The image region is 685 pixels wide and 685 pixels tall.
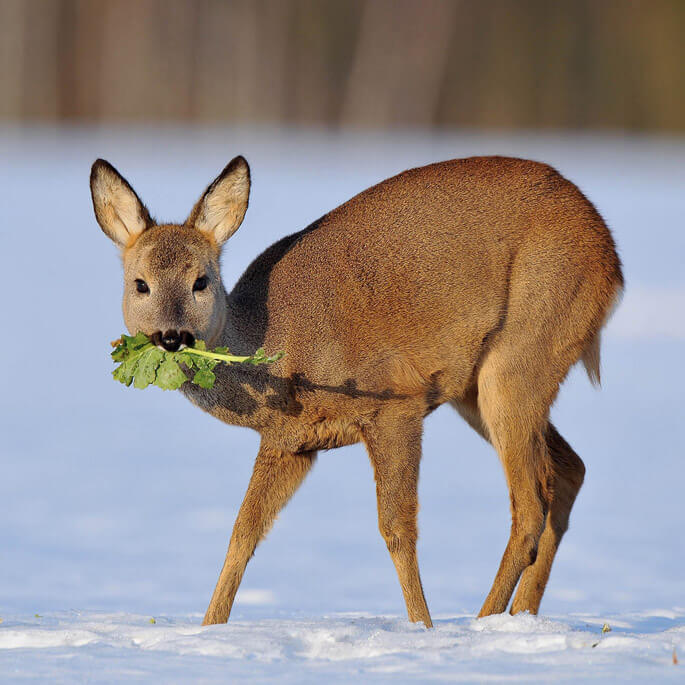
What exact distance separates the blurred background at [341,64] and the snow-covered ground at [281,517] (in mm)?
5708

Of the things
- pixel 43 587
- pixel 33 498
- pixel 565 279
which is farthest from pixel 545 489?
pixel 33 498

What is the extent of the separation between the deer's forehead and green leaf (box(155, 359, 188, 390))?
0.56 meters

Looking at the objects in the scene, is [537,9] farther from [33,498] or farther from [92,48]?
[33,498]

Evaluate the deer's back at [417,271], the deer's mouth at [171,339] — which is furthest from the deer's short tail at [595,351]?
the deer's mouth at [171,339]

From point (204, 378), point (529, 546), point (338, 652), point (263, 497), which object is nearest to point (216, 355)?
point (204, 378)

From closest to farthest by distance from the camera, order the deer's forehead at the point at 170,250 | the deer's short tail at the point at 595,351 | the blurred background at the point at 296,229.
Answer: the deer's forehead at the point at 170,250
the deer's short tail at the point at 595,351
the blurred background at the point at 296,229

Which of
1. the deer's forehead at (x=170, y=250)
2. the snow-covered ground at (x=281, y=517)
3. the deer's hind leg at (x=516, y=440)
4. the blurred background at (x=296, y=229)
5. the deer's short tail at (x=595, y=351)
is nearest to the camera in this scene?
the snow-covered ground at (x=281, y=517)

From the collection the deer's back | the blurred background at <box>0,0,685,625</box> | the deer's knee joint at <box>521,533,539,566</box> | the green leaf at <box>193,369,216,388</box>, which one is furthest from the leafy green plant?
the deer's knee joint at <box>521,533,539,566</box>

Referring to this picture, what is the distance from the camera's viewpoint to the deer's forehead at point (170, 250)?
257 inches

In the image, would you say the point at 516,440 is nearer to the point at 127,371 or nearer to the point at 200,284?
the point at 200,284

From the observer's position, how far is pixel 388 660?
5.16 m

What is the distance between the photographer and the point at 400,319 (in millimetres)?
6973

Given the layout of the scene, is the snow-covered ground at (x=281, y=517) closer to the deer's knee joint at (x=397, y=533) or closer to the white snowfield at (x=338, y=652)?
the white snowfield at (x=338, y=652)

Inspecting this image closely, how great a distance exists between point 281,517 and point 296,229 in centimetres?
878
